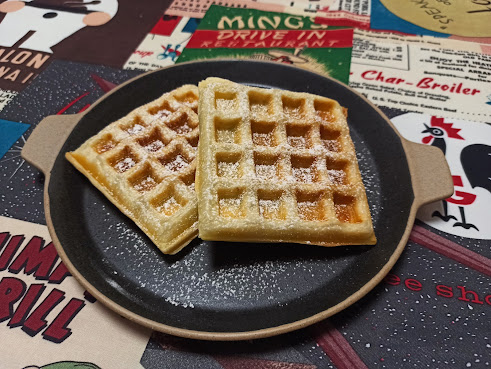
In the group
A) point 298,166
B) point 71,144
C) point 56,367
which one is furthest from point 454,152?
point 56,367

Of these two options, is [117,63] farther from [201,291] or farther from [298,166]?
[201,291]

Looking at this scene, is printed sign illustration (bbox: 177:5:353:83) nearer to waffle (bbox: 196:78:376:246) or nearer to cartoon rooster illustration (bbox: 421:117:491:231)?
cartoon rooster illustration (bbox: 421:117:491:231)

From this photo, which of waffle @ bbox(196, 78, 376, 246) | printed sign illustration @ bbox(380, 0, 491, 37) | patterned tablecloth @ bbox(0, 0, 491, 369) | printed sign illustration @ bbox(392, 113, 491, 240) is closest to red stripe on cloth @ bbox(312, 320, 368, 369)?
Result: patterned tablecloth @ bbox(0, 0, 491, 369)

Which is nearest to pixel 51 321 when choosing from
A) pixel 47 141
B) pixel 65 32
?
pixel 47 141

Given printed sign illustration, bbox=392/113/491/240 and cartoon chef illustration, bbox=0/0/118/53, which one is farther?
cartoon chef illustration, bbox=0/0/118/53

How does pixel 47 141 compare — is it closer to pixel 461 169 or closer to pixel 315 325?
pixel 315 325

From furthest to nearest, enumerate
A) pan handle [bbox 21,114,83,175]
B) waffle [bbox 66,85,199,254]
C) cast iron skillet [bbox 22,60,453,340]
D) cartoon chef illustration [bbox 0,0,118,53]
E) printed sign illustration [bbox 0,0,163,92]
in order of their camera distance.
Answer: cartoon chef illustration [bbox 0,0,118,53] → printed sign illustration [bbox 0,0,163,92] → pan handle [bbox 21,114,83,175] → waffle [bbox 66,85,199,254] → cast iron skillet [bbox 22,60,453,340]
